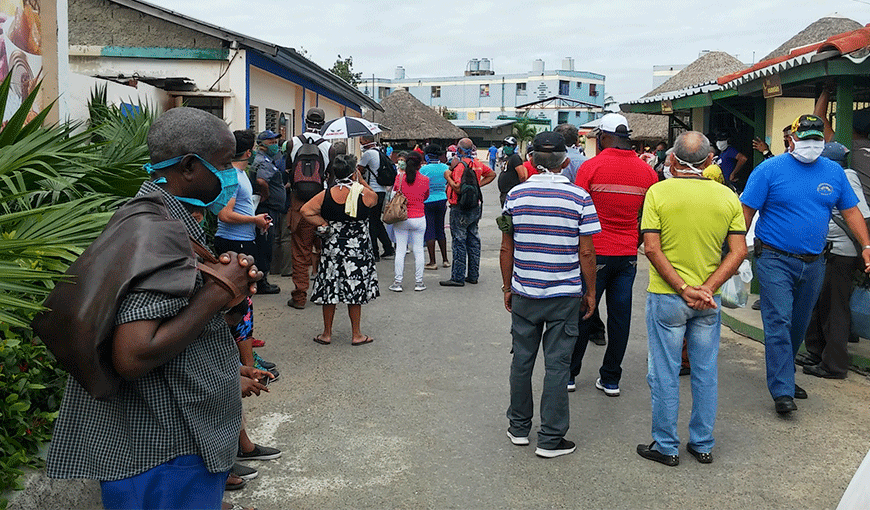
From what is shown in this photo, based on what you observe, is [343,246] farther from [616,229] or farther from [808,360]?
[808,360]

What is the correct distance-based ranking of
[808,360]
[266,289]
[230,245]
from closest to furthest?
[808,360], [230,245], [266,289]

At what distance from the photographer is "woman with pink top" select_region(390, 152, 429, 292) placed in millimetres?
9992

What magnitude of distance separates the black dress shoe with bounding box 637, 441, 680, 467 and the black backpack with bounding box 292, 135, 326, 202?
222 inches

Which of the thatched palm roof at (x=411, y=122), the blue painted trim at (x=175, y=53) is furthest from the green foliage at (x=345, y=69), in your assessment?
the blue painted trim at (x=175, y=53)

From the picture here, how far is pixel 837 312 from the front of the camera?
6.26 m

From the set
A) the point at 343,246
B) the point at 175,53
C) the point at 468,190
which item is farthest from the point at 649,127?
the point at 343,246

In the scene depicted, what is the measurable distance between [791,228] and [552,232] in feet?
6.10

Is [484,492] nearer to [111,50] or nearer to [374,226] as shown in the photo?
[374,226]

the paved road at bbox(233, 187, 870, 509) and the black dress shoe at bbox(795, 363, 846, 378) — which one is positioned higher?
the black dress shoe at bbox(795, 363, 846, 378)

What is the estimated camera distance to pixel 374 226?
40.4 ft

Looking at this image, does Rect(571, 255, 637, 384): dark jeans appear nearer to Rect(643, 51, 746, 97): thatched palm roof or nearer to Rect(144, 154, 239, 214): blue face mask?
Rect(144, 154, 239, 214): blue face mask

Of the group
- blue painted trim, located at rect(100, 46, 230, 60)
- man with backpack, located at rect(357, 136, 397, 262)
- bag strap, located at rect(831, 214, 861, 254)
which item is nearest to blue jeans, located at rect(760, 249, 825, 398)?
bag strap, located at rect(831, 214, 861, 254)

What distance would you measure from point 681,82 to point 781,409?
681 inches

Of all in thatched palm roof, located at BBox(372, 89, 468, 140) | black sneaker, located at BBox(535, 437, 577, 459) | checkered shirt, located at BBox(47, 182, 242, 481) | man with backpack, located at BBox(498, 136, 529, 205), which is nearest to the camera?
checkered shirt, located at BBox(47, 182, 242, 481)
